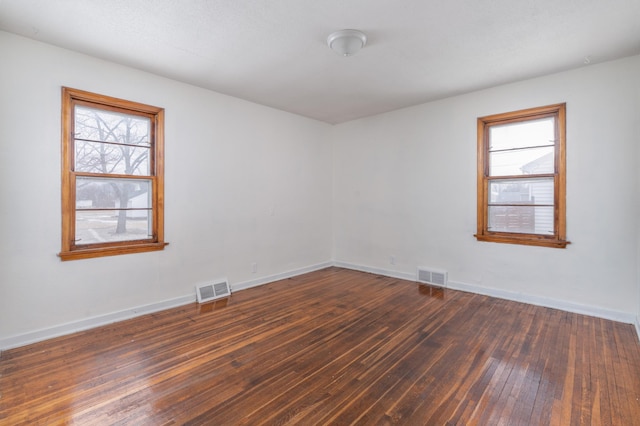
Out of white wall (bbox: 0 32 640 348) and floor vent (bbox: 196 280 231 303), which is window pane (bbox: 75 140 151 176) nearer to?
white wall (bbox: 0 32 640 348)

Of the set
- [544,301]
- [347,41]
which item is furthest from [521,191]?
[347,41]

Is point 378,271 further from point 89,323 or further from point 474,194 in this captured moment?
point 89,323

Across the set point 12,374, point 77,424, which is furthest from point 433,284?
point 12,374

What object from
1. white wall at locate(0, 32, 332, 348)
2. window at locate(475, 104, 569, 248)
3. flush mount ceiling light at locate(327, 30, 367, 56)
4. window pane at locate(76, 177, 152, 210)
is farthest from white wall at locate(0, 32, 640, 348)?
flush mount ceiling light at locate(327, 30, 367, 56)

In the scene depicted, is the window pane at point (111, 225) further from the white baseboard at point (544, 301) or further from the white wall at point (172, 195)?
the white baseboard at point (544, 301)

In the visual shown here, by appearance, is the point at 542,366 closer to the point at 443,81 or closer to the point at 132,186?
the point at 443,81

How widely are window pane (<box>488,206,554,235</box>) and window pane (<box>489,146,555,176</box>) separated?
45cm

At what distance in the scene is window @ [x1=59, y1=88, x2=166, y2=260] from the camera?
2.95m

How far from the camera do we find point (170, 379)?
7.07 feet

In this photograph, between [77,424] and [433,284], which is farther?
[433,284]

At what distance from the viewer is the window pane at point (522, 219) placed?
3.65 metres

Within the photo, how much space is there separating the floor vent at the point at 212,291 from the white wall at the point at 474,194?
238cm

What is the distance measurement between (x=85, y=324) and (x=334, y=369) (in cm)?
254

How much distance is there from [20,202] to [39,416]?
1876 millimetres
